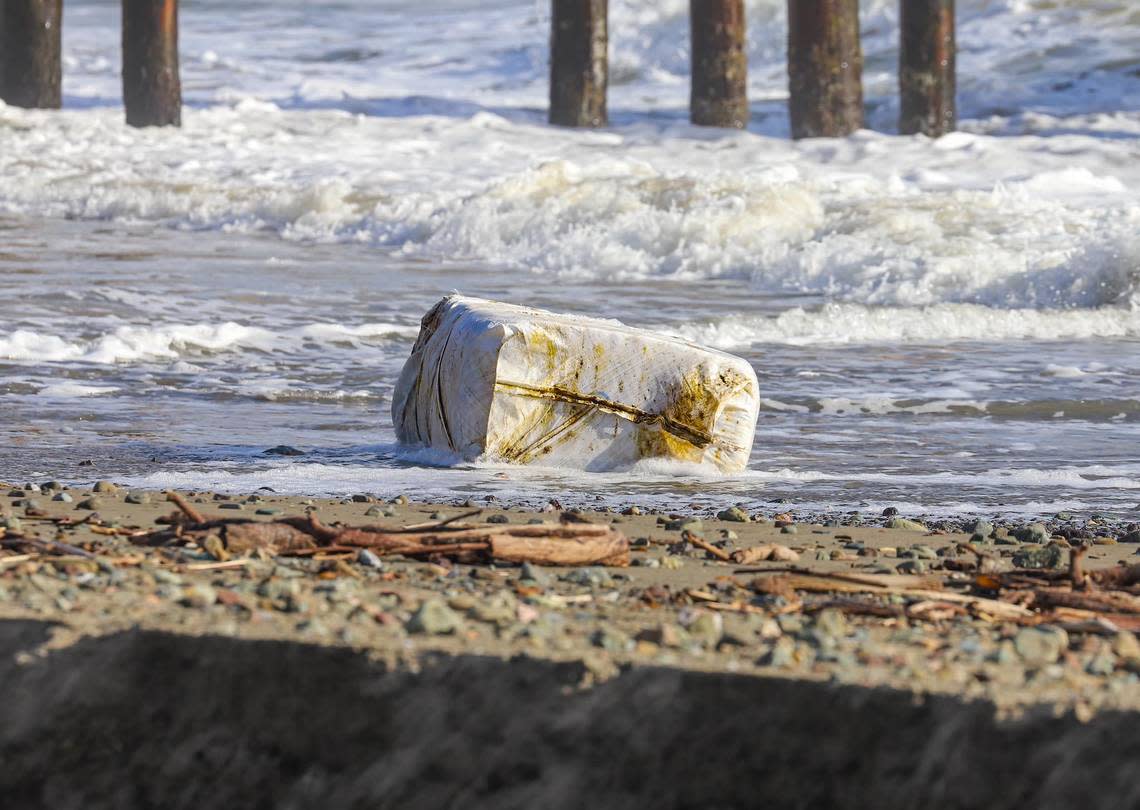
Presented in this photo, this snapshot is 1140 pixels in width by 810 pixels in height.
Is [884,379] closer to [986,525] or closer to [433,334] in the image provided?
[433,334]

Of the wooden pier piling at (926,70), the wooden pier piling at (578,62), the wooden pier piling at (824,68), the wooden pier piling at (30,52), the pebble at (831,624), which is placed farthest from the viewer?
the wooden pier piling at (30,52)

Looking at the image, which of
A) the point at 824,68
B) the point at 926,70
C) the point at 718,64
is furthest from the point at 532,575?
the point at 718,64

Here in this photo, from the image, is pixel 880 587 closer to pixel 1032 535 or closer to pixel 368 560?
pixel 368 560

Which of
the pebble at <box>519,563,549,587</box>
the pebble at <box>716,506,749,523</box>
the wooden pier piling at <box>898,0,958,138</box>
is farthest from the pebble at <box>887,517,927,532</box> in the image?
the wooden pier piling at <box>898,0,958,138</box>

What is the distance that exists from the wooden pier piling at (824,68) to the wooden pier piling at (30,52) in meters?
7.09

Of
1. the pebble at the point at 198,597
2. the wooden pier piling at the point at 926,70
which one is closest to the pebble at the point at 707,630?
the pebble at the point at 198,597

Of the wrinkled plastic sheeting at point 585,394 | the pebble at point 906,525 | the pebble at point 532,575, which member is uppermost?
the wrinkled plastic sheeting at point 585,394

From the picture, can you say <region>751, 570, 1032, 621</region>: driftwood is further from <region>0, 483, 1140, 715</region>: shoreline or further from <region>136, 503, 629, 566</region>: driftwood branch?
<region>136, 503, 629, 566</region>: driftwood branch

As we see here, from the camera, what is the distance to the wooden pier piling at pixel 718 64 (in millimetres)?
15891

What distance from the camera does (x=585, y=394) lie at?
4.45 meters

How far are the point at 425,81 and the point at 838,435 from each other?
20892 mm

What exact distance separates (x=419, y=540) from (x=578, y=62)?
14.2 m

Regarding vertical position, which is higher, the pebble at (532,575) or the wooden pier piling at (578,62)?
the wooden pier piling at (578,62)

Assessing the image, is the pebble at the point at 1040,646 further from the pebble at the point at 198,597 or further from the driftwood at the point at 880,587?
the pebble at the point at 198,597
